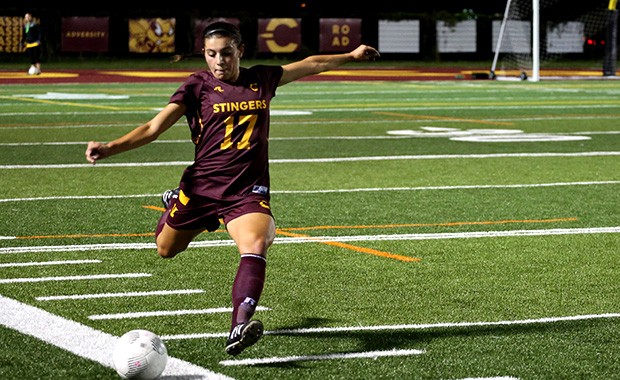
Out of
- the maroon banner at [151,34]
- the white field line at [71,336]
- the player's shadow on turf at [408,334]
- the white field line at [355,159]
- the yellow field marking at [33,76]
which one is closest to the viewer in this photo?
the white field line at [71,336]

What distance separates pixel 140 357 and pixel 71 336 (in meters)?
0.99

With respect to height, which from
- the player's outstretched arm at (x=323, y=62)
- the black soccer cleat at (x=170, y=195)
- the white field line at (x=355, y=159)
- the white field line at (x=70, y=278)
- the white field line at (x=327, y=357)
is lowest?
the white field line at (x=355, y=159)

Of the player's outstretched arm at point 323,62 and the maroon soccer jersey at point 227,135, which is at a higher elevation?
the player's outstretched arm at point 323,62

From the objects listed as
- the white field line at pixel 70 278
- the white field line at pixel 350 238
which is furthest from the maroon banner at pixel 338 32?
the white field line at pixel 70 278

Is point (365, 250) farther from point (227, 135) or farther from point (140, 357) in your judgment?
point (140, 357)

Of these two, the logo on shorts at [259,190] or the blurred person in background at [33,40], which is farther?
the blurred person in background at [33,40]

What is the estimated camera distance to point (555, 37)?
5212 cm

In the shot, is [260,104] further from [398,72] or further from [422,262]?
[398,72]

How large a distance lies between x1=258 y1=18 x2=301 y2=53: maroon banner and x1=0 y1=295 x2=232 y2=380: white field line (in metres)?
42.4

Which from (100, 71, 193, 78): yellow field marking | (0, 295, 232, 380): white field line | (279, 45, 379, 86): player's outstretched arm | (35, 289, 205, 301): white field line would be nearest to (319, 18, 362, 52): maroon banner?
(100, 71, 193, 78): yellow field marking

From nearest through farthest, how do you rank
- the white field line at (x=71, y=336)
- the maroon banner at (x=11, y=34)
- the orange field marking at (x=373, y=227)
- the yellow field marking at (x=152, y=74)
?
the white field line at (x=71, y=336)
the orange field marking at (x=373, y=227)
the yellow field marking at (x=152, y=74)
the maroon banner at (x=11, y=34)

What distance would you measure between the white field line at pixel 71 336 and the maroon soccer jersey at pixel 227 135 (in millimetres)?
844

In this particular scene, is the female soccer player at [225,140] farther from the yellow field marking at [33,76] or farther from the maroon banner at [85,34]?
the maroon banner at [85,34]

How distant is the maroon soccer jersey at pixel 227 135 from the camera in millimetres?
6359
